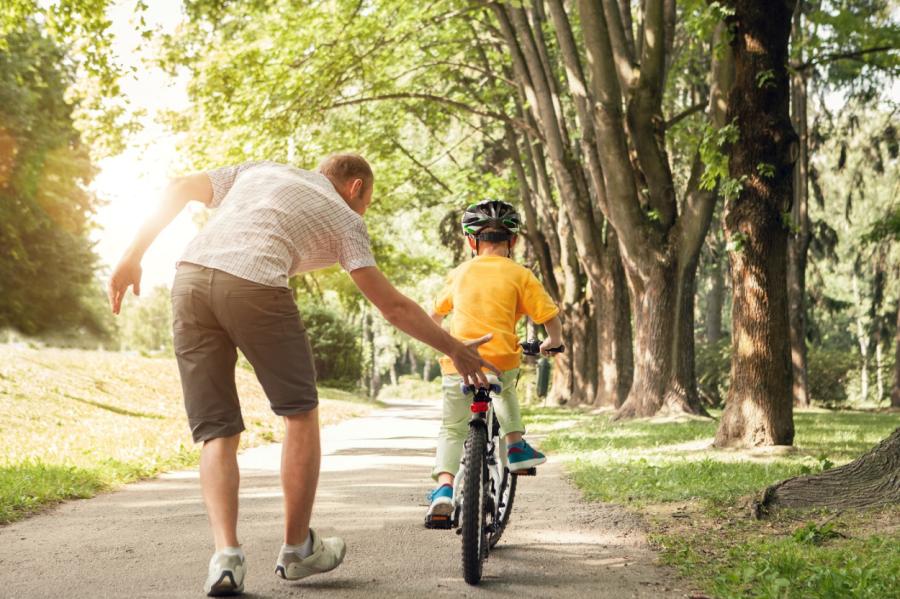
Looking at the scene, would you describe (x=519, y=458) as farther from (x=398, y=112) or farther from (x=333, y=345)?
(x=333, y=345)

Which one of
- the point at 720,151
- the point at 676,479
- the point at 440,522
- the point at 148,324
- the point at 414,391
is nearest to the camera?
the point at 440,522

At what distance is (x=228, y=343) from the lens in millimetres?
4141

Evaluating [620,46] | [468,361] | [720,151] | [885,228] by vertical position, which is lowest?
[468,361]

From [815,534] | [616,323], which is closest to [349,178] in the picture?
[815,534]

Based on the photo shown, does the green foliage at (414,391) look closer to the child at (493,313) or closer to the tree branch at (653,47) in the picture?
the tree branch at (653,47)

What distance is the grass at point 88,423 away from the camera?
798 cm

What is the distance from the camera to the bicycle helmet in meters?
5.27

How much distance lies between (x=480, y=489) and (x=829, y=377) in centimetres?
2885

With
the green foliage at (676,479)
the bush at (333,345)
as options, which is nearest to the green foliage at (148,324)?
the bush at (333,345)

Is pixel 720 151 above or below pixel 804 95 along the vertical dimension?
below

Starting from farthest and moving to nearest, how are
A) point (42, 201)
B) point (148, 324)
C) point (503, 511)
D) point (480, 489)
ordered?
point (148, 324), point (42, 201), point (503, 511), point (480, 489)

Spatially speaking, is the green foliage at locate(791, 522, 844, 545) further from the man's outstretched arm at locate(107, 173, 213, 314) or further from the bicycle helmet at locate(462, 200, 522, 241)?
the man's outstretched arm at locate(107, 173, 213, 314)

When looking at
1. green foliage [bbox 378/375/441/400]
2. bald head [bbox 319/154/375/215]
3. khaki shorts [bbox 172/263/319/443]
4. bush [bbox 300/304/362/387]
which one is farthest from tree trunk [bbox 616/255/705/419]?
green foliage [bbox 378/375/441/400]

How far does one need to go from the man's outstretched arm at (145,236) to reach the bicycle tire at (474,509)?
1.65 metres
